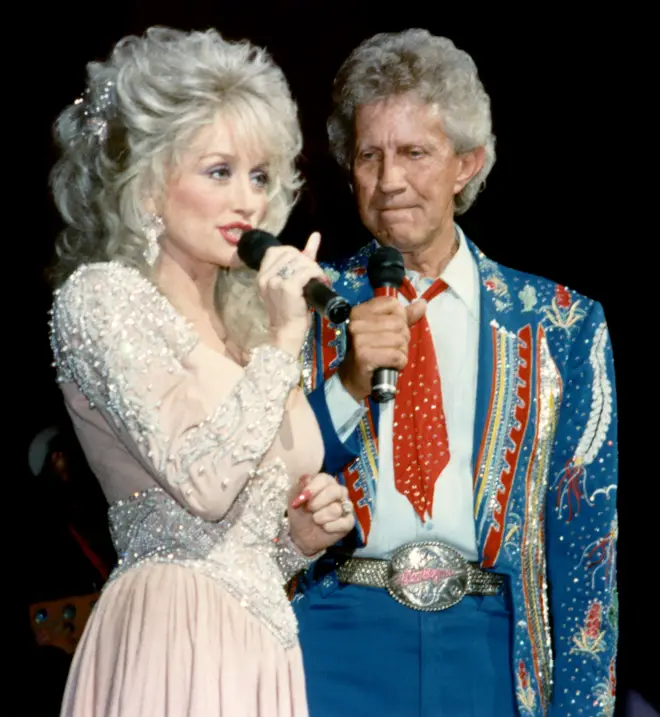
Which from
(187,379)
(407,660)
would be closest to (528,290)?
(407,660)

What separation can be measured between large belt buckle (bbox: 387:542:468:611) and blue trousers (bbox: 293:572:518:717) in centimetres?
2

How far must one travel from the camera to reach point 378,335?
2.29 meters

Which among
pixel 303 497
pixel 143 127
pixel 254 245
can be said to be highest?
pixel 143 127

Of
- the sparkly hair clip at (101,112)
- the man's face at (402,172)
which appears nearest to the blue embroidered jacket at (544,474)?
the man's face at (402,172)

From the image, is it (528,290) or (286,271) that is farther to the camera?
(528,290)

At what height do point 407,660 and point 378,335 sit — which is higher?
point 378,335

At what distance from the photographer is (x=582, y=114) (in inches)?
126

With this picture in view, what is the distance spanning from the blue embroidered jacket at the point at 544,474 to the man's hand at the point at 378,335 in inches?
7.5

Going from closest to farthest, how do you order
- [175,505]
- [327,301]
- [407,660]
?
[327,301]
[175,505]
[407,660]

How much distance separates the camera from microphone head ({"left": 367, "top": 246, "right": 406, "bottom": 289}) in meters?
2.31

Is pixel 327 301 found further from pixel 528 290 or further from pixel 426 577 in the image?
pixel 528 290

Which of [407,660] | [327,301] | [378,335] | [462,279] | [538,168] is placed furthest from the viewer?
[538,168]

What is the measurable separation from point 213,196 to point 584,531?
3.22 ft
